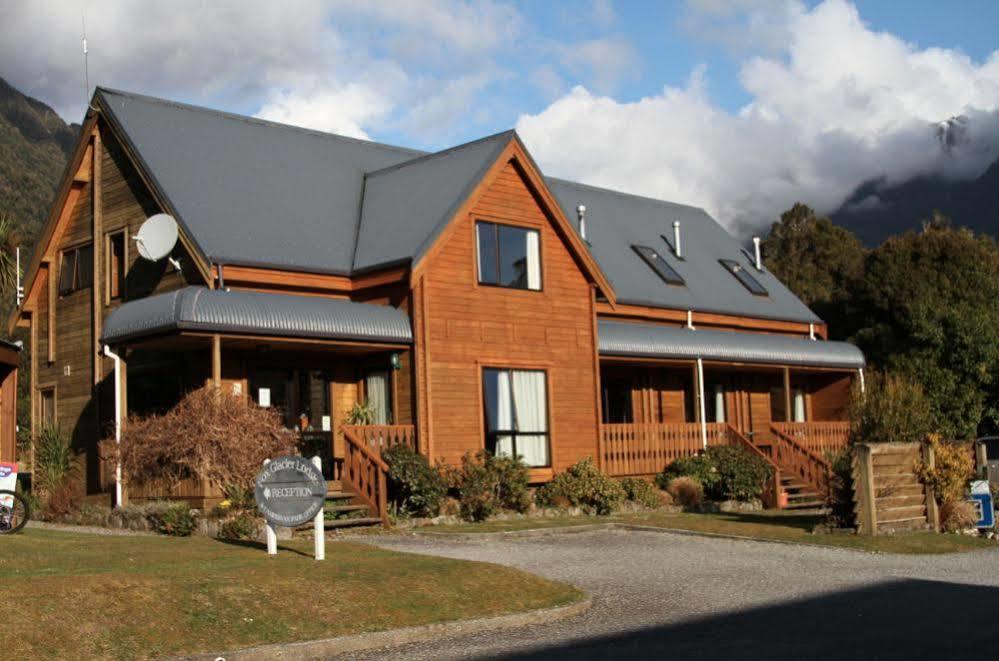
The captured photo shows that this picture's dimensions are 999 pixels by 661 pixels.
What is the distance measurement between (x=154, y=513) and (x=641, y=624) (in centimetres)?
1149

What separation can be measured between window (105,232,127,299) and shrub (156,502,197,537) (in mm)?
7123

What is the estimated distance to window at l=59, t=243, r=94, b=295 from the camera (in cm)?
2861

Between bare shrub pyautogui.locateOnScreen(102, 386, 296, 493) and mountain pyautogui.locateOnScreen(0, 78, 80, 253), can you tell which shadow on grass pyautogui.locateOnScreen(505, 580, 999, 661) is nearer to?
bare shrub pyautogui.locateOnScreen(102, 386, 296, 493)

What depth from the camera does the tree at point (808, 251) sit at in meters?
73.6

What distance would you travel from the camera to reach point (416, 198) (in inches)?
1102

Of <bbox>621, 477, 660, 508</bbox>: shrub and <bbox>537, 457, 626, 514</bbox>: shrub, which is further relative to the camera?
<bbox>621, 477, 660, 508</bbox>: shrub

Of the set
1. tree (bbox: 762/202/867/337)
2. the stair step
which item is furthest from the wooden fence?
tree (bbox: 762/202/867/337)

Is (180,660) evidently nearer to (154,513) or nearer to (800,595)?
(800,595)

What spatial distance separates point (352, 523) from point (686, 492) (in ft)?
31.3

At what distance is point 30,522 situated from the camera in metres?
25.5

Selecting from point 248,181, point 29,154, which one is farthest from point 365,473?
point 29,154

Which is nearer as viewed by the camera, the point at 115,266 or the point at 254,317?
the point at 254,317

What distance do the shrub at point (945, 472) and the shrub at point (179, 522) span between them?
12.8m

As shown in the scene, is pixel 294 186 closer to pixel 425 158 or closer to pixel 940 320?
pixel 425 158
